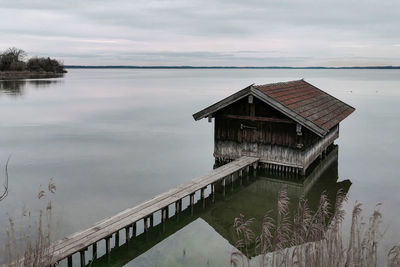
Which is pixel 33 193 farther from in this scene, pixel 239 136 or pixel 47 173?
pixel 239 136

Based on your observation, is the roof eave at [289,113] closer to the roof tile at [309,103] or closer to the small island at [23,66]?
the roof tile at [309,103]

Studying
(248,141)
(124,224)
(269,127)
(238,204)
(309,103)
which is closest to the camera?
(124,224)

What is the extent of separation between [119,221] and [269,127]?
915 cm

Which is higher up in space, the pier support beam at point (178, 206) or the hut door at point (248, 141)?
the hut door at point (248, 141)

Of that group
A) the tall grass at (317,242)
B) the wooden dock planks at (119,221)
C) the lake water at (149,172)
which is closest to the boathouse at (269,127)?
the lake water at (149,172)

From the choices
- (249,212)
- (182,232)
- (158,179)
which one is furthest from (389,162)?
(182,232)

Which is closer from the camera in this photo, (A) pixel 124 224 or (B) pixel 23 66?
(A) pixel 124 224

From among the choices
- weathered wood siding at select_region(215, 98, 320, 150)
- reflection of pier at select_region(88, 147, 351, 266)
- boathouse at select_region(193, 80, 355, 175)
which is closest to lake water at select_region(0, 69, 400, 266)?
reflection of pier at select_region(88, 147, 351, 266)

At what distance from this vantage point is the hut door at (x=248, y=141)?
17641 mm

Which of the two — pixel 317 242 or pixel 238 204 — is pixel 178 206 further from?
pixel 317 242

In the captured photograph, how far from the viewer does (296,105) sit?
17484 millimetres

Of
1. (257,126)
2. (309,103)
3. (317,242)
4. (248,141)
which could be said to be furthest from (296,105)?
(317,242)

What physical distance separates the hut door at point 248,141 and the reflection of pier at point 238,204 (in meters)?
1.04

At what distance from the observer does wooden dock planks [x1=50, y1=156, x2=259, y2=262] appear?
880 centimetres
